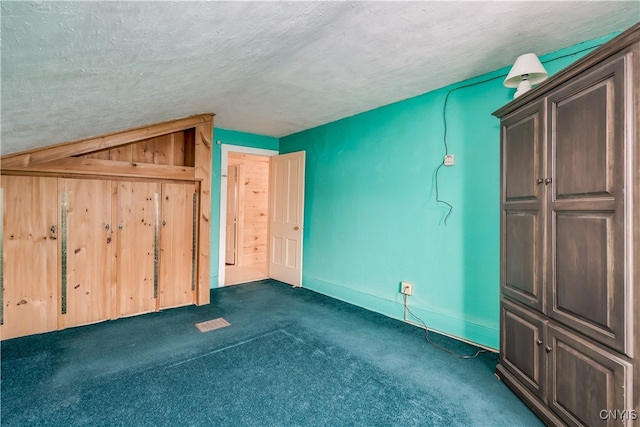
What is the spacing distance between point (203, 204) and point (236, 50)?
2.19m

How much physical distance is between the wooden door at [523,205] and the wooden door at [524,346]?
91 mm

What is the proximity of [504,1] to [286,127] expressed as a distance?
3.14 m

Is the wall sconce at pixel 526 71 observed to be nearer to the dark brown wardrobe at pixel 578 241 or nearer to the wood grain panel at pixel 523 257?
the dark brown wardrobe at pixel 578 241

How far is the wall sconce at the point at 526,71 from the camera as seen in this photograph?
2037mm

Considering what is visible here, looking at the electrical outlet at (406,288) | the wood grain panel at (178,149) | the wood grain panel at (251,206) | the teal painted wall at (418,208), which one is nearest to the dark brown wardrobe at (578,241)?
the teal painted wall at (418,208)

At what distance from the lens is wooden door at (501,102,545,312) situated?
1.77 m

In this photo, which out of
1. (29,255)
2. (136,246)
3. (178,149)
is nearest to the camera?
(29,255)

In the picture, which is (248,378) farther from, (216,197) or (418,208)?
(216,197)

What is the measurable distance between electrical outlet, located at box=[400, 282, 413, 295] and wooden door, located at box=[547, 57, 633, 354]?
1.53 meters

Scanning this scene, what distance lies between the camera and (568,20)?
A: 6.14 feet

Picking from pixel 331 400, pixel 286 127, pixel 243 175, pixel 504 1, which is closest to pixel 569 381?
pixel 331 400

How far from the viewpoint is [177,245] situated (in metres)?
3.55

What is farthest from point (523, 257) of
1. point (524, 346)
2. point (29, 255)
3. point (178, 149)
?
point (29, 255)

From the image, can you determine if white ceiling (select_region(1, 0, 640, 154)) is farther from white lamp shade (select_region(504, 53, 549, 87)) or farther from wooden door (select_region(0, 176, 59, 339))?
wooden door (select_region(0, 176, 59, 339))
